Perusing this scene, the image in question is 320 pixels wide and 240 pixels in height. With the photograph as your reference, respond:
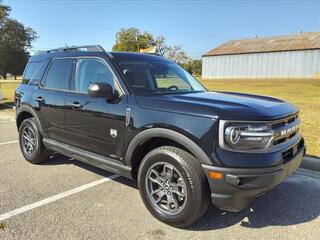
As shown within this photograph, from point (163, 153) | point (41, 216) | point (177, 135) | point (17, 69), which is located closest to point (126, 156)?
point (163, 153)

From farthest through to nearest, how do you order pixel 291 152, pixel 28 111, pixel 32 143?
pixel 32 143, pixel 28 111, pixel 291 152

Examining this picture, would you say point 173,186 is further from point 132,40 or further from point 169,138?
point 132,40

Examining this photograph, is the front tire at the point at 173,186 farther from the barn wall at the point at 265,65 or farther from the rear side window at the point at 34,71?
the barn wall at the point at 265,65

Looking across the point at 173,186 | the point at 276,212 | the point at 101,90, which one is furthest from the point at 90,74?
the point at 276,212

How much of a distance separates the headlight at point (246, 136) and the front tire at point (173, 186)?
43cm

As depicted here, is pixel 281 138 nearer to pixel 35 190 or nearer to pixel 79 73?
pixel 79 73

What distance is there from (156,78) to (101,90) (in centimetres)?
99

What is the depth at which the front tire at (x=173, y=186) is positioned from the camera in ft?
10.9

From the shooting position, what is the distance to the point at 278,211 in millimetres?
3998

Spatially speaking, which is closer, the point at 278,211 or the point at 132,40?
the point at 278,211

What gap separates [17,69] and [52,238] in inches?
3282

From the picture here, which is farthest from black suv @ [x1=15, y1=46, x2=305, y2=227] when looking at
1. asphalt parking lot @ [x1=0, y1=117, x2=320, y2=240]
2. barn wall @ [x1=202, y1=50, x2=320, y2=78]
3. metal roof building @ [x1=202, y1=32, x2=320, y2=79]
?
metal roof building @ [x1=202, y1=32, x2=320, y2=79]

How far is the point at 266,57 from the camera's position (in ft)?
222

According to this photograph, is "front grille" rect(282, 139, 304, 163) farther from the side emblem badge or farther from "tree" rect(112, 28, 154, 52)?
"tree" rect(112, 28, 154, 52)
